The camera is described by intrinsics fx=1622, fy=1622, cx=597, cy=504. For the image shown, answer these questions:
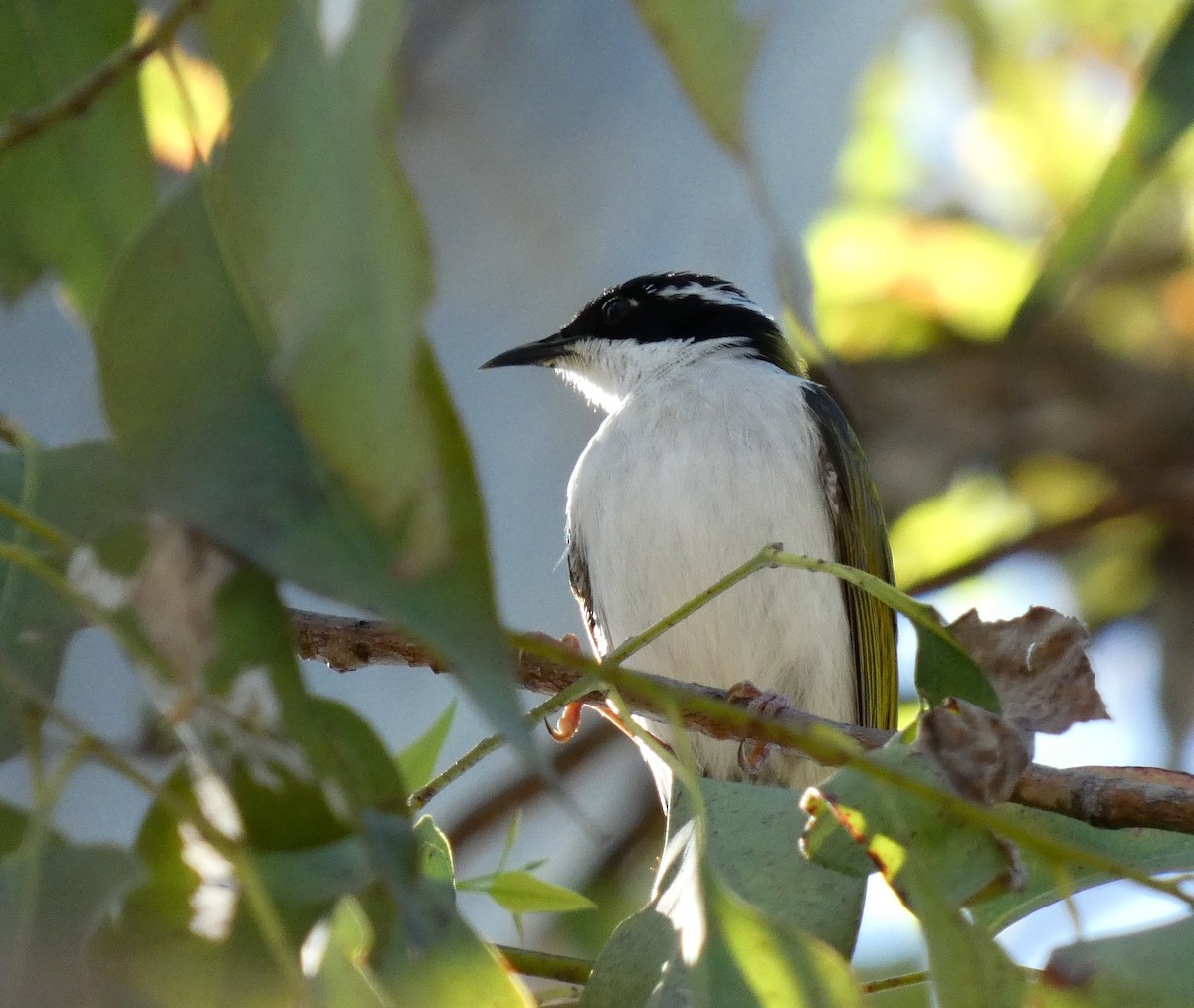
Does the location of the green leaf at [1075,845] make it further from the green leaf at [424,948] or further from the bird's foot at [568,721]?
the bird's foot at [568,721]

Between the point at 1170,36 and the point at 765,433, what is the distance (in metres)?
2.17

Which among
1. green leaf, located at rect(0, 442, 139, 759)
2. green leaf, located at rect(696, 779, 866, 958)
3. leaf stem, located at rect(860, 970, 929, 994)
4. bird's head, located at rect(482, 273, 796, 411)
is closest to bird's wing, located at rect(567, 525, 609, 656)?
bird's head, located at rect(482, 273, 796, 411)

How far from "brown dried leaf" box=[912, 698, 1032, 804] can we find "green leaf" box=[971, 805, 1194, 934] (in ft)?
1.31

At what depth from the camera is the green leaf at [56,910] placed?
137 centimetres

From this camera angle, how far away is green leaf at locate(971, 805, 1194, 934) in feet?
6.07

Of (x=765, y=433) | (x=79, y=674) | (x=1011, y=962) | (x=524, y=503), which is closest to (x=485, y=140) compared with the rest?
(x=524, y=503)

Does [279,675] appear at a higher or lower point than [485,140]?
lower

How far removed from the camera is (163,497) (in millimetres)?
1100

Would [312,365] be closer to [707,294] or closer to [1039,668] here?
[1039,668]

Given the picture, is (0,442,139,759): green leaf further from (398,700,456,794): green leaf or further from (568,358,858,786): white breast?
(568,358,858,786): white breast

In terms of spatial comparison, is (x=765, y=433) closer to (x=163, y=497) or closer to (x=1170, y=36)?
(x=1170, y=36)

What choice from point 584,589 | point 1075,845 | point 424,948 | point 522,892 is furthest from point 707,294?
point 424,948

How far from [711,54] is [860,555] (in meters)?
2.59

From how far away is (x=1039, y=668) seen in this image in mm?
1756
